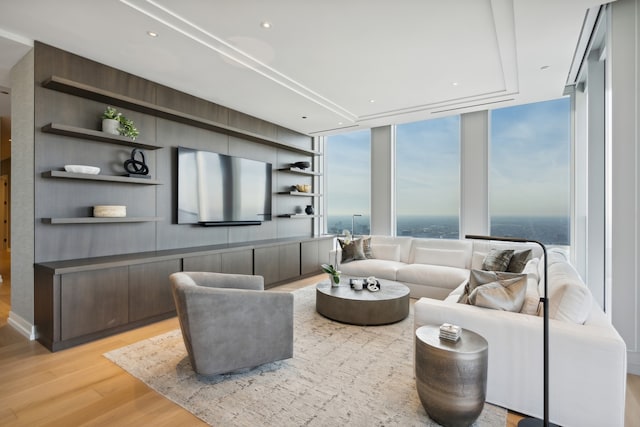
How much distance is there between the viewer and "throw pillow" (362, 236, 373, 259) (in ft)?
16.8

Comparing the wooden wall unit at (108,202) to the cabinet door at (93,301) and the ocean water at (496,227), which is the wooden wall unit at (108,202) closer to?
the cabinet door at (93,301)

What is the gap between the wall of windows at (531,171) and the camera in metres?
4.75

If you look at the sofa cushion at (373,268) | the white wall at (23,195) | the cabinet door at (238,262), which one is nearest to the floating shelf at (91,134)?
the white wall at (23,195)

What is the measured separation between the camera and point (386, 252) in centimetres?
521

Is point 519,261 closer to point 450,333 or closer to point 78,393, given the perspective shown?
point 450,333

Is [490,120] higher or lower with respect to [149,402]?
higher

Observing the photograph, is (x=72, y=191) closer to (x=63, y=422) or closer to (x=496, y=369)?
(x=63, y=422)

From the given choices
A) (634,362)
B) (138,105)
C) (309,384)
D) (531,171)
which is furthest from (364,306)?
(531,171)

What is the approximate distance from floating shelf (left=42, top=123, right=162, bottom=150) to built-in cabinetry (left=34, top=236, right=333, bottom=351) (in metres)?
1.24

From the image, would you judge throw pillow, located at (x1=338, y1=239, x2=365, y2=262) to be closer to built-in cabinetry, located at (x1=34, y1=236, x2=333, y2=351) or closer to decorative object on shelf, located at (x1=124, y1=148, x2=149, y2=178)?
built-in cabinetry, located at (x1=34, y1=236, x2=333, y2=351)

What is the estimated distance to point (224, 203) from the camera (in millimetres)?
4789

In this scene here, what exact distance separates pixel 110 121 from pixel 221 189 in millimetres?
1700

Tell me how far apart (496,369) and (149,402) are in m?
2.20

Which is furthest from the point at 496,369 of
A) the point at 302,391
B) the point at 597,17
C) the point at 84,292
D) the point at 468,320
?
the point at 84,292
